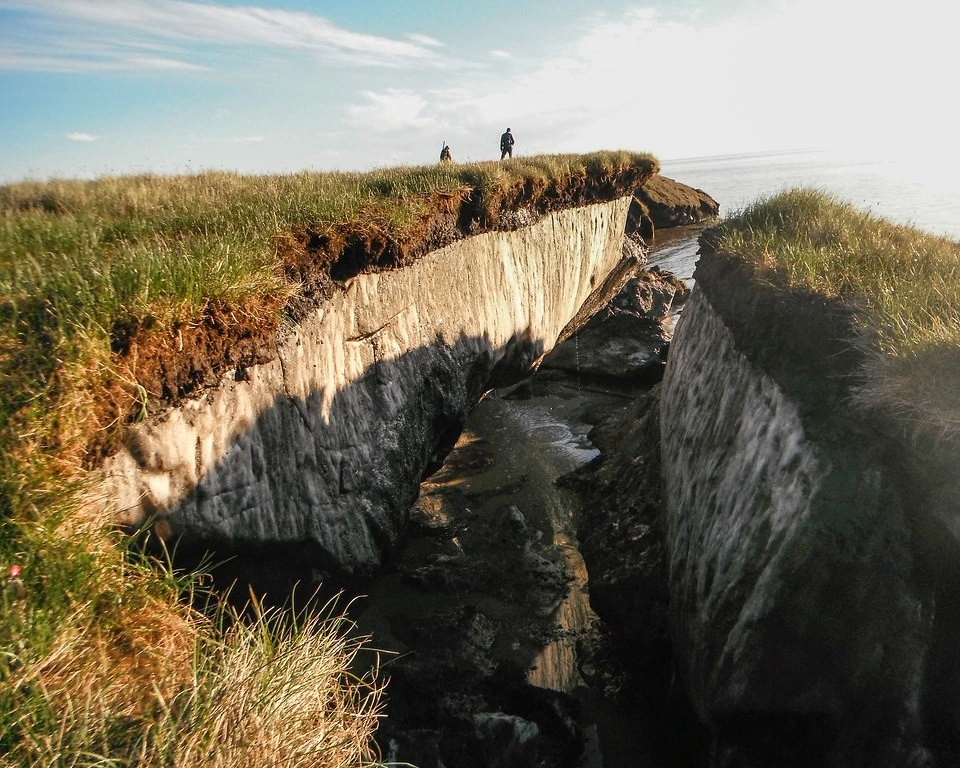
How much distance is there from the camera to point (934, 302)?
5.42m

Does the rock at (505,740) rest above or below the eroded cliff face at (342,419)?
below

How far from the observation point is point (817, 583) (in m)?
4.63

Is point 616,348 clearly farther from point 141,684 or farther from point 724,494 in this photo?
point 141,684

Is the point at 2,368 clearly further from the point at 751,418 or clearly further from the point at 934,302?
the point at 934,302

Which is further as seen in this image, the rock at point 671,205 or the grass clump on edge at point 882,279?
the rock at point 671,205

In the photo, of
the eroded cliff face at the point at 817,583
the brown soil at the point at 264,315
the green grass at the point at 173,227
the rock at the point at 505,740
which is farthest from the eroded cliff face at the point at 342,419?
the eroded cliff face at the point at 817,583

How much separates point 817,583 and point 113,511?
505cm

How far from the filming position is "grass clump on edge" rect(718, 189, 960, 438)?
4566 millimetres

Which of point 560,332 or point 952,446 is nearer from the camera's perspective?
point 952,446

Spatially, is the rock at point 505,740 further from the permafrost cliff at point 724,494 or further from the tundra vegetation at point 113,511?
the permafrost cliff at point 724,494

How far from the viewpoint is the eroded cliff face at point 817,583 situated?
4.29 m

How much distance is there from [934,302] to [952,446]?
171 cm

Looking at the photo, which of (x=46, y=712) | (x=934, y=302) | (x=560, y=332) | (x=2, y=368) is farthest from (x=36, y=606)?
(x=560, y=332)

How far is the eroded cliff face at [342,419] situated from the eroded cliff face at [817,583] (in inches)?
151
